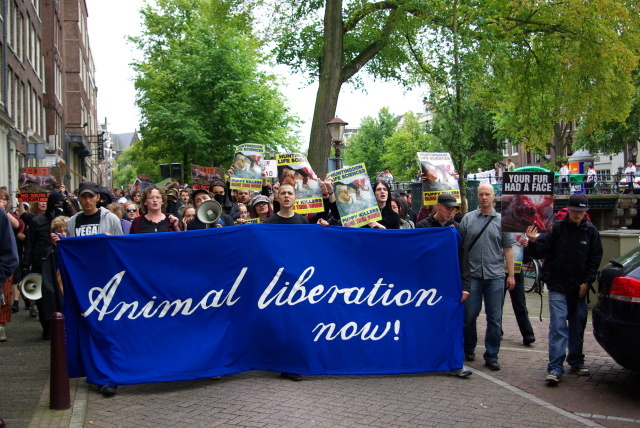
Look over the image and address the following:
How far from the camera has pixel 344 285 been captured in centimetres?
664

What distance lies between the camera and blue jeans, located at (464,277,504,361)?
7289 millimetres

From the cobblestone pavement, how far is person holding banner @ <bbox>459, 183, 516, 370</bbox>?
0.38m

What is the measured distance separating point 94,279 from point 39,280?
9.13 feet

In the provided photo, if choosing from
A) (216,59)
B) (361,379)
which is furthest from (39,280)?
(216,59)

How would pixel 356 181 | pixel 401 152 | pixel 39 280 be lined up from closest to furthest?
pixel 356 181
pixel 39 280
pixel 401 152

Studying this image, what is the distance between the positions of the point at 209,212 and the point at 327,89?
1136 centimetres

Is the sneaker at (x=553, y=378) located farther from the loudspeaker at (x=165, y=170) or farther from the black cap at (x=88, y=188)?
the loudspeaker at (x=165, y=170)

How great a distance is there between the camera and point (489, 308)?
732 centimetres

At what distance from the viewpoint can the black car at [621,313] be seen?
5.95 meters

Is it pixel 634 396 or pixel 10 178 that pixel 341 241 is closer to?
pixel 634 396

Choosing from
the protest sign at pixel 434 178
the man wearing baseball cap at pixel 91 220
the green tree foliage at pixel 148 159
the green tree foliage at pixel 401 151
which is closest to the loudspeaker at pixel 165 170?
the protest sign at pixel 434 178

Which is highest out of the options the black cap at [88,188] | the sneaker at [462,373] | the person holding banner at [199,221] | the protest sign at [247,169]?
the protest sign at [247,169]

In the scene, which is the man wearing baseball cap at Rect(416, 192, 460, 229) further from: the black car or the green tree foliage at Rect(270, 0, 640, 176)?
the green tree foliage at Rect(270, 0, 640, 176)

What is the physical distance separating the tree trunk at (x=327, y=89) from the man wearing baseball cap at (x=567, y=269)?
10967 millimetres
